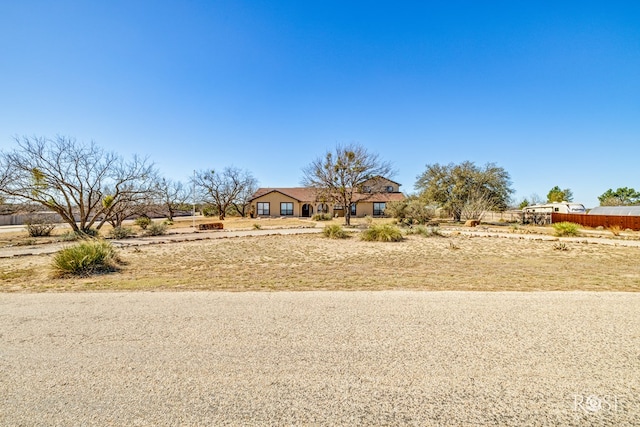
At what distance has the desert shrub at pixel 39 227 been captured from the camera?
2064 centimetres

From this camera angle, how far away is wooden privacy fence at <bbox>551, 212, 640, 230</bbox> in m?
23.7

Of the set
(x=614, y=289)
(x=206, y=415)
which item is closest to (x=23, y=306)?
(x=206, y=415)

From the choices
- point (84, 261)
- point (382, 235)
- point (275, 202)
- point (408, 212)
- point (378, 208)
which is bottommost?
point (84, 261)

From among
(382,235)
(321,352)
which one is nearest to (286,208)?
(382,235)

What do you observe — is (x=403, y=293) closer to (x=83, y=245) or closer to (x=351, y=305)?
(x=351, y=305)

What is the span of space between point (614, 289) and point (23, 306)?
10.9m

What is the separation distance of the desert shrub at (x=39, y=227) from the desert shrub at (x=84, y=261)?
55.5 ft

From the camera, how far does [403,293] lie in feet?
18.6

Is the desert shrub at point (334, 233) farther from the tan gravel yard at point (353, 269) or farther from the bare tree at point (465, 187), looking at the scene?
the bare tree at point (465, 187)

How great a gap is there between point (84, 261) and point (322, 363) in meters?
8.18

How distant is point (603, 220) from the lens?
25.6 m

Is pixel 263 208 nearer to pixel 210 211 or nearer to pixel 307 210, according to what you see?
pixel 307 210

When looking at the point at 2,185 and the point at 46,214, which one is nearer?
the point at 2,185

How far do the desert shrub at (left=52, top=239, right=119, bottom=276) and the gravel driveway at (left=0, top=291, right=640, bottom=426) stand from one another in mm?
3190
